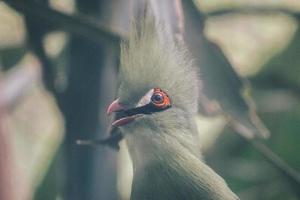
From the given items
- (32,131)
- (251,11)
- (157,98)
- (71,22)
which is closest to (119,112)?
(157,98)

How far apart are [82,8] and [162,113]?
447 millimetres

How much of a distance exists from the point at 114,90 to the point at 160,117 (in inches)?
9.8

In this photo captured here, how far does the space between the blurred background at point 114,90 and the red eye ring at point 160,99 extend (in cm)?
12

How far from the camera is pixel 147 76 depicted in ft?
5.31

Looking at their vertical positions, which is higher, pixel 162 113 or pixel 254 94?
pixel 162 113

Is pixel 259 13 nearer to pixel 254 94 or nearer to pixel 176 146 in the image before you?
pixel 254 94

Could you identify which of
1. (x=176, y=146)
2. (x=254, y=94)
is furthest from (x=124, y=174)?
(x=176, y=146)

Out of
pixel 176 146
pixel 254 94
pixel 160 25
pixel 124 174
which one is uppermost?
pixel 160 25

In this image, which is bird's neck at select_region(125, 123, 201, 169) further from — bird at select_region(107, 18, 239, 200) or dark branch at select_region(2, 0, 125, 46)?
dark branch at select_region(2, 0, 125, 46)

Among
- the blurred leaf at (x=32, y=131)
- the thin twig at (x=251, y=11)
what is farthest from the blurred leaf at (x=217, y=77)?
the blurred leaf at (x=32, y=131)

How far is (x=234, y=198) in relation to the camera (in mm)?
1737

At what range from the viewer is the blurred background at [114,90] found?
179cm

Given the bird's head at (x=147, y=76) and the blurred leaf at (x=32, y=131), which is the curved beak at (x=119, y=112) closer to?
the bird's head at (x=147, y=76)

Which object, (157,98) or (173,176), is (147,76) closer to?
(157,98)
